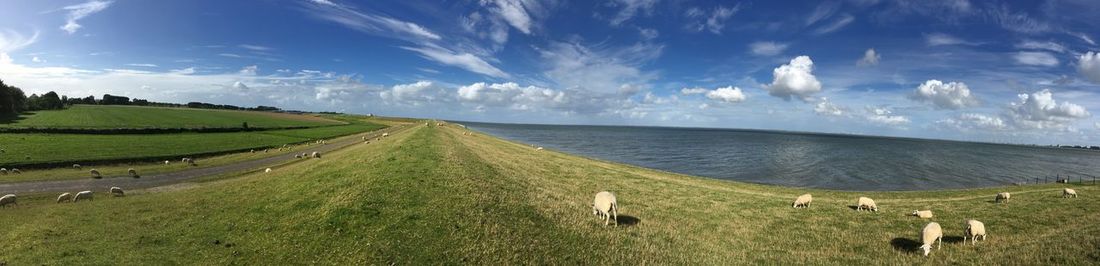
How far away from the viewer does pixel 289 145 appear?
7062cm

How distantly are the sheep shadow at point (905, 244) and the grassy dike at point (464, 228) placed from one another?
131 mm

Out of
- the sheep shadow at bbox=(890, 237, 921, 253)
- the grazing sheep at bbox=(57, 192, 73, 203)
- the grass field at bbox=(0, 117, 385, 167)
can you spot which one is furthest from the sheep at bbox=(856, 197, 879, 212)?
the grass field at bbox=(0, 117, 385, 167)

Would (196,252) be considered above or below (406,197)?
Result: below

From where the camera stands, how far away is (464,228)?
1680cm

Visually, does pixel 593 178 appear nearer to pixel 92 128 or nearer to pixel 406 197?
pixel 406 197

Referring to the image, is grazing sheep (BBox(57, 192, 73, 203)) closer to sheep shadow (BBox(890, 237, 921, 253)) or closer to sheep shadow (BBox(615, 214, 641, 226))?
sheep shadow (BBox(615, 214, 641, 226))

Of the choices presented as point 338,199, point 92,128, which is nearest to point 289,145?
point 92,128

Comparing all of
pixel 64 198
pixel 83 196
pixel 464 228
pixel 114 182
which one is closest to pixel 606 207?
pixel 464 228

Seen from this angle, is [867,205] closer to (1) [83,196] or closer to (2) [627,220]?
(2) [627,220]

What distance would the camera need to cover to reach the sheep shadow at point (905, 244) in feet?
56.9

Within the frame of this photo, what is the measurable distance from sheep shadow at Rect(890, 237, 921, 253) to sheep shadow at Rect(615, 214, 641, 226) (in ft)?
34.4

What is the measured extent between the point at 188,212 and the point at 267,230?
781 centimetres

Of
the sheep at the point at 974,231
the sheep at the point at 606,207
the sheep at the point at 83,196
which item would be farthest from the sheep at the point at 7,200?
the sheep at the point at 974,231

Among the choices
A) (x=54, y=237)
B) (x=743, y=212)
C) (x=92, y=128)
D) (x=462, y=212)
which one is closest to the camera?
(x=54, y=237)
